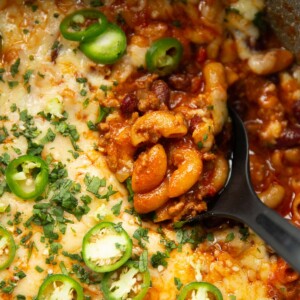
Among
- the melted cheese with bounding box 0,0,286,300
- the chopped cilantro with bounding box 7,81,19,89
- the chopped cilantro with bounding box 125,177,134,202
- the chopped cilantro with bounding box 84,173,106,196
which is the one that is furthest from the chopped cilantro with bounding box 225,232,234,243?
the chopped cilantro with bounding box 7,81,19,89

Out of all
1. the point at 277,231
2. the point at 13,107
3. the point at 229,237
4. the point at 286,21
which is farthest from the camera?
the point at 286,21

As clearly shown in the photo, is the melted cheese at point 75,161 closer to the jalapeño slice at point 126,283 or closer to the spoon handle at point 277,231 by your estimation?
the jalapeño slice at point 126,283

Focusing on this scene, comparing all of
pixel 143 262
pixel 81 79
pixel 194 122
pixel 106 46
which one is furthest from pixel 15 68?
pixel 143 262

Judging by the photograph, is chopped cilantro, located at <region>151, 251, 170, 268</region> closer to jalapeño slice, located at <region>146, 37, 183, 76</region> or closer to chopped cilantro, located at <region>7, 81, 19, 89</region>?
jalapeño slice, located at <region>146, 37, 183, 76</region>

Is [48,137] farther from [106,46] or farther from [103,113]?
[106,46]

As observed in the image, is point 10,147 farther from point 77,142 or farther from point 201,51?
point 201,51

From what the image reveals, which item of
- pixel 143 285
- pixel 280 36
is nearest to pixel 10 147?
pixel 143 285

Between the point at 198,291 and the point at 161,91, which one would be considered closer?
the point at 198,291
